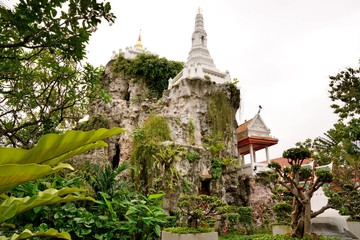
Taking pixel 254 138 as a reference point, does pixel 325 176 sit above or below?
below

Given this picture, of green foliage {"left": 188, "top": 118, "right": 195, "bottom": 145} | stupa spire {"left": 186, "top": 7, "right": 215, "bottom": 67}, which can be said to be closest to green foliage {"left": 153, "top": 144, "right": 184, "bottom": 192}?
green foliage {"left": 188, "top": 118, "right": 195, "bottom": 145}

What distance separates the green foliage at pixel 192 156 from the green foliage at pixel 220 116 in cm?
233

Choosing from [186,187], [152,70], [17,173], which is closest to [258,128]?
[186,187]

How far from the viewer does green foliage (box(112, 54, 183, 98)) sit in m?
15.0

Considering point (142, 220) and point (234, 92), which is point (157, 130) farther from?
→ point (142, 220)

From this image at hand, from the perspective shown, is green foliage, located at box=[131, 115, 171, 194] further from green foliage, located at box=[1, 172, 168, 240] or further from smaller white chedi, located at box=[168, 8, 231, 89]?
green foliage, located at box=[1, 172, 168, 240]

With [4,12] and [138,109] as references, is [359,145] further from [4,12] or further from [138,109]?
[4,12]

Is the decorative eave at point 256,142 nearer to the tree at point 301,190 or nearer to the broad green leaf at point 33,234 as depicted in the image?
the tree at point 301,190

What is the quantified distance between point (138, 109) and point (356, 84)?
10.2 meters

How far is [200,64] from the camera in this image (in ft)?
43.4

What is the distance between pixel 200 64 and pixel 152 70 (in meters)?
3.35

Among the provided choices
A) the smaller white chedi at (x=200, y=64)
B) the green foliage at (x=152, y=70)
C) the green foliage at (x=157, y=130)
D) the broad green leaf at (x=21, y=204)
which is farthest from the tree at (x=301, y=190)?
the green foliage at (x=152, y=70)

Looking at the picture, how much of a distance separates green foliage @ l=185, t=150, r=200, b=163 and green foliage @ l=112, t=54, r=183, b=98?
19.0ft

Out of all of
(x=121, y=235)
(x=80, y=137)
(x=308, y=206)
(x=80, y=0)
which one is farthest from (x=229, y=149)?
(x=80, y=137)
